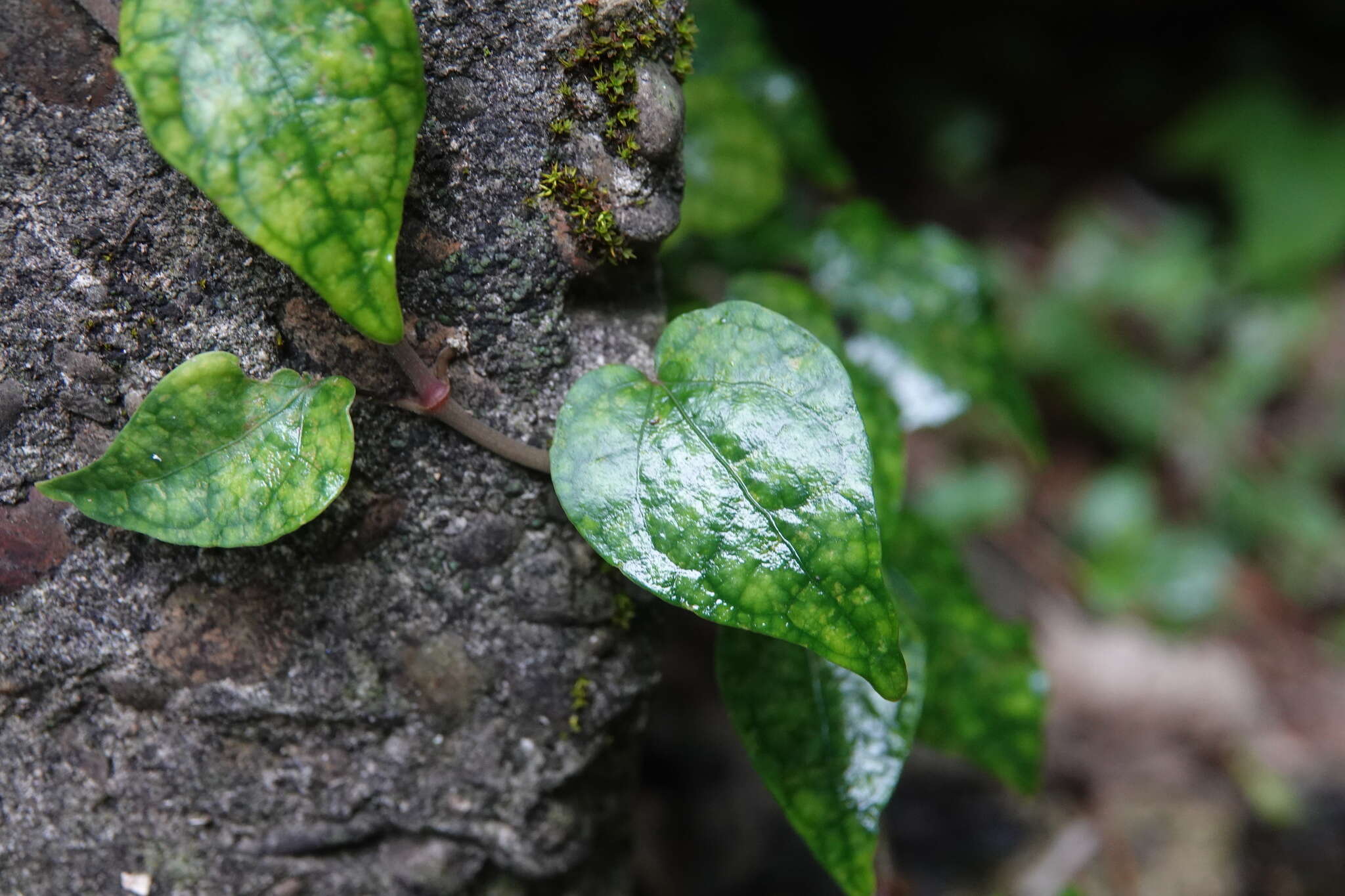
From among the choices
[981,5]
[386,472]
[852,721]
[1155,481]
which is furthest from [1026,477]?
[386,472]

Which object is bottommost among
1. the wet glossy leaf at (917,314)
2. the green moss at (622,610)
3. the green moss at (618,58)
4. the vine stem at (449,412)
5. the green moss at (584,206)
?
the green moss at (622,610)

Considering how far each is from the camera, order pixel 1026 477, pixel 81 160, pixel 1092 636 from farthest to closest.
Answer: pixel 1026 477 < pixel 1092 636 < pixel 81 160

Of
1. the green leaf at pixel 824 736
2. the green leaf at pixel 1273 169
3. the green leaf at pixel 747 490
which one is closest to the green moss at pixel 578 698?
the green leaf at pixel 824 736

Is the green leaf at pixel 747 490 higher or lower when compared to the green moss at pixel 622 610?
higher

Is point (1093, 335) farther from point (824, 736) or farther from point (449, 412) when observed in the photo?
point (449, 412)

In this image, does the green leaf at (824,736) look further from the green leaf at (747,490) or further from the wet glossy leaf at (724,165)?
the wet glossy leaf at (724,165)

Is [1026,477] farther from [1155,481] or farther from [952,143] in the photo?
[952,143]

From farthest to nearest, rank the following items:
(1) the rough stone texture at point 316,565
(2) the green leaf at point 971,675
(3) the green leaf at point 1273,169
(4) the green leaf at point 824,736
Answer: (3) the green leaf at point 1273,169 < (2) the green leaf at point 971,675 < (4) the green leaf at point 824,736 < (1) the rough stone texture at point 316,565
